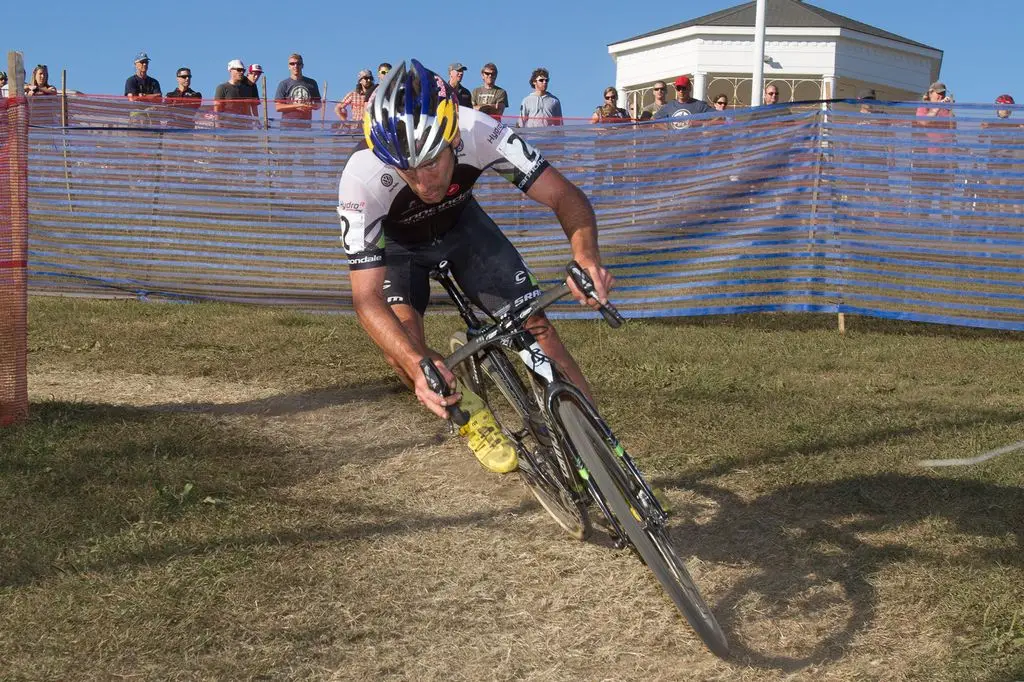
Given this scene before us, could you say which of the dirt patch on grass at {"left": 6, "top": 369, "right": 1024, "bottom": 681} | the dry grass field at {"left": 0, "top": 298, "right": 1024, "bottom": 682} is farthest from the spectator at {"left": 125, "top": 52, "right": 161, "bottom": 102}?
the dirt patch on grass at {"left": 6, "top": 369, "right": 1024, "bottom": 681}

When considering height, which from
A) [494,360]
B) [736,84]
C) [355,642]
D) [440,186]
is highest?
[736,84]

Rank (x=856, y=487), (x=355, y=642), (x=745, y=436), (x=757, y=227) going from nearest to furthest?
1. (x=355, y=642)
2. (x=856, y=487)
3. (x=745, y=436)
4. (x=757, y=227)

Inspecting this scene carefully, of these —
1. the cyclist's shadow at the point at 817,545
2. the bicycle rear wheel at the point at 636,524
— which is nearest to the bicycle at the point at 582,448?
the bicycle rear wheel at the point at 636,524

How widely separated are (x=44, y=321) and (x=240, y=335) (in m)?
2.23

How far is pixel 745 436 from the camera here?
7.04m

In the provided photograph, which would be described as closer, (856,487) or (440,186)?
(440,186)

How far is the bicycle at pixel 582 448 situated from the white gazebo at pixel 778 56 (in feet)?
77.1

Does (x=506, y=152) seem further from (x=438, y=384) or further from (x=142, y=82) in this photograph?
(x=142, y=82)

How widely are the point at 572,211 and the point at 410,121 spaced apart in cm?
90

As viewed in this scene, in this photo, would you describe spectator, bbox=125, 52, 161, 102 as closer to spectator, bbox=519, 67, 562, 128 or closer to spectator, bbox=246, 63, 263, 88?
spectator, bbox=246, 63, 263, 88

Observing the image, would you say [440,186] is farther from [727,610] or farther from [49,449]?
[49,449]

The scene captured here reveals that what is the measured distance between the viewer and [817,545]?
17.4ft

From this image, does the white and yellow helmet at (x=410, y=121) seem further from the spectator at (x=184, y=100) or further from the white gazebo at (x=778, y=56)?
the white gazebo at (x=778, y=56)

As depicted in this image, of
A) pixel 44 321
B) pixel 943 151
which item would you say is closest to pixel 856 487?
pixel 943 151
